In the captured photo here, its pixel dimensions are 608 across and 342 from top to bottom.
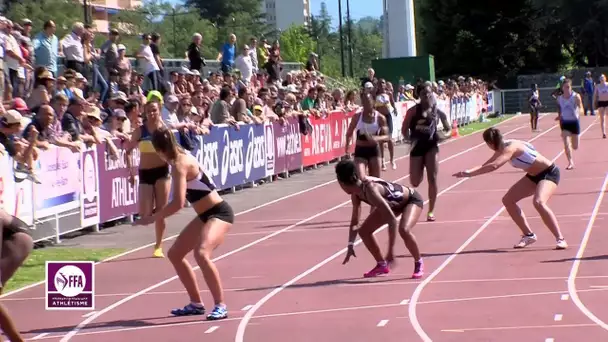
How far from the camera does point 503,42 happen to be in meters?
77.5

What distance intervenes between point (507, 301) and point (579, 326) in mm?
1488

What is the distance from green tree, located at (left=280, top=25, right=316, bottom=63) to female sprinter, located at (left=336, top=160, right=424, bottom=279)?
8732 centimetres

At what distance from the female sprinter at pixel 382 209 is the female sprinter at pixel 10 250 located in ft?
12.8

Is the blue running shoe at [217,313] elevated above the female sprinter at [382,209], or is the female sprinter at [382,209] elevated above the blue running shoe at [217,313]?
the female sprinter at [382,209]

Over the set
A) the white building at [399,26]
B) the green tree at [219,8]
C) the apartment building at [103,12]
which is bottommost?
the white building at [399,26]

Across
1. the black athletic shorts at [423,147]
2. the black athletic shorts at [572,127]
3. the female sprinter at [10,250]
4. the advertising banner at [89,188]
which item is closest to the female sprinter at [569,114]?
the black athletic shorts at [572,127]

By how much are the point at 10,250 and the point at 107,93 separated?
14161 millimetres

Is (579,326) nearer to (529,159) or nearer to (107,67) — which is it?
(529,159)

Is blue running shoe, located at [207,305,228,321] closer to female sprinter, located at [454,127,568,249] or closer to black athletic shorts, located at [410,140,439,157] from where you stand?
female sprinter, located at [454,127,568,249]

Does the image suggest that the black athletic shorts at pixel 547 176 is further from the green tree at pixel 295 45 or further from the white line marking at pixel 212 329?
the green tree at pixel 295 45

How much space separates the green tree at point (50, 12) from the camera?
5593 cm

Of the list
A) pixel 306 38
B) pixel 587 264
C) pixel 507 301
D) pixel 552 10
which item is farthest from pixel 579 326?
pixel 306 38

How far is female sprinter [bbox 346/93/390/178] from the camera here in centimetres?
1803

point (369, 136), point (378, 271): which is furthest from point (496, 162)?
point (369, 136)
